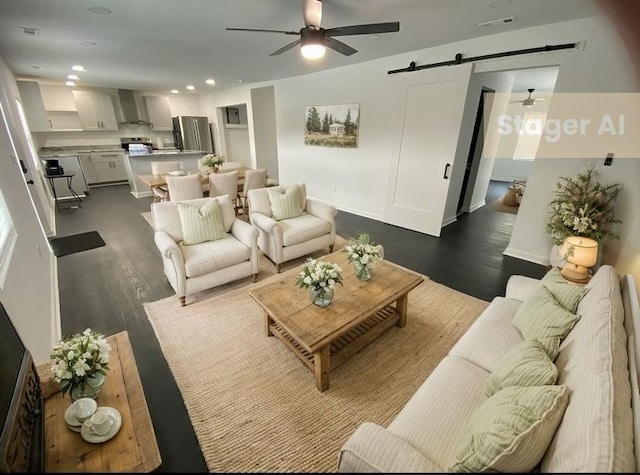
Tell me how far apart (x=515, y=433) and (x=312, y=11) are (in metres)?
2.73

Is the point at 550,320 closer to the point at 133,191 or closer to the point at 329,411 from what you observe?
the point at 329,411

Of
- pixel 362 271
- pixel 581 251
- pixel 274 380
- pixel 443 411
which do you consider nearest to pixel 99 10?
pixel 362 271

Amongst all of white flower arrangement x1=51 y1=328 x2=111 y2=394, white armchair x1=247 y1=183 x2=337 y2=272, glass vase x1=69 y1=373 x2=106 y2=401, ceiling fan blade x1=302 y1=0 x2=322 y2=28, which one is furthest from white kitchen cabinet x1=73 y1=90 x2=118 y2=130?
glass vase x1=69 y1=373 x2=106 y2=401

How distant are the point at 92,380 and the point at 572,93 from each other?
444 centimetres

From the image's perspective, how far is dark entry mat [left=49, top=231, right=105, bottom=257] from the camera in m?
3.70

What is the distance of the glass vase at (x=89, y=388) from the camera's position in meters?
1.13

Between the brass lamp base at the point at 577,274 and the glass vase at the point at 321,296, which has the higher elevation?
the glass vase at the point at 321,296

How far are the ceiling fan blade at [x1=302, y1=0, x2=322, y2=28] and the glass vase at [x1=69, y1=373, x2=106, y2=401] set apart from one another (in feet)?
8.61

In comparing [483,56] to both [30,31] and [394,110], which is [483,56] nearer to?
[394,110]

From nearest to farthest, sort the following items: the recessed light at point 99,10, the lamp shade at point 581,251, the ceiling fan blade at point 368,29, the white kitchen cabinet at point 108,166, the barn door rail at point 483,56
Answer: the ceiling fan blade at point 368,29
the recessed light at point 99,10
the lamp shade at point 581,251
the barn door rail at point 483,56
the white kitchen cabinet at point 108,166

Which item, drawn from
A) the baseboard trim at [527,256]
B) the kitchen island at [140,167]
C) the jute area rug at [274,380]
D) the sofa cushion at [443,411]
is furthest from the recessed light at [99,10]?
the baseboard trim at [527,256]

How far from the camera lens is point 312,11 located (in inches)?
83.3

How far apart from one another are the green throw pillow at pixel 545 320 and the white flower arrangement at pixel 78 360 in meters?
2.06

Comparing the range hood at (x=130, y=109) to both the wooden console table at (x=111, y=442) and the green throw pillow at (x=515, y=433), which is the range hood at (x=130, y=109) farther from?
the green throw pillow at (x=515, y=433)
